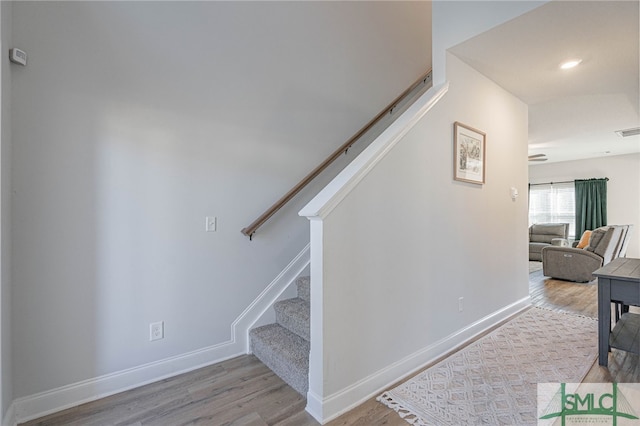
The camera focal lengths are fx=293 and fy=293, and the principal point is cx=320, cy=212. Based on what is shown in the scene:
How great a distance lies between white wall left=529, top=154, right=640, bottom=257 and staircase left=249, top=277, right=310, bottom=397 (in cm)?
831

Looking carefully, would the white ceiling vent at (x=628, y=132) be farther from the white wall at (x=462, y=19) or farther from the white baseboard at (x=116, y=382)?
the white baseboard at (x=116, y=382)

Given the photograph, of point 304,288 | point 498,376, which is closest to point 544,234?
point 498,376

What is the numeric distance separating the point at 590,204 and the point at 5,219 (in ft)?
32.4

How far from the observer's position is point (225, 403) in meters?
1.73

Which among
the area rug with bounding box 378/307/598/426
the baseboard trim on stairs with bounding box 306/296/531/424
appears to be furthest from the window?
the baseboard trim on stairs with bounding box 306/296/531/424

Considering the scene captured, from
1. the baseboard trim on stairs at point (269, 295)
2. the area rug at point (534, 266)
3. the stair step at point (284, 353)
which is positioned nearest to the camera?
the stair step at point (284, 353)

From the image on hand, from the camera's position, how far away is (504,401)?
5.57 ft

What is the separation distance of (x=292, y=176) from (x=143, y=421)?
1941 mm

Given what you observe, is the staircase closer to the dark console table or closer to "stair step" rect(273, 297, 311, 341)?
"stair step" rect(273, 297, 311, 341)

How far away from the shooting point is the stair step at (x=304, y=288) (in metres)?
2.49

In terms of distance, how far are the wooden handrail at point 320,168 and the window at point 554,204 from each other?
6.55 meters

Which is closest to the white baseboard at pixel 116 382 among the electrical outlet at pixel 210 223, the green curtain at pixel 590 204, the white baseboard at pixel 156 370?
the white baseboard at pixel 156 370

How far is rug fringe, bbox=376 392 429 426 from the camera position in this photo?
5.05ft

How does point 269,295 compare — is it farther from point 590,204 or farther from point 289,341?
point 590,204
